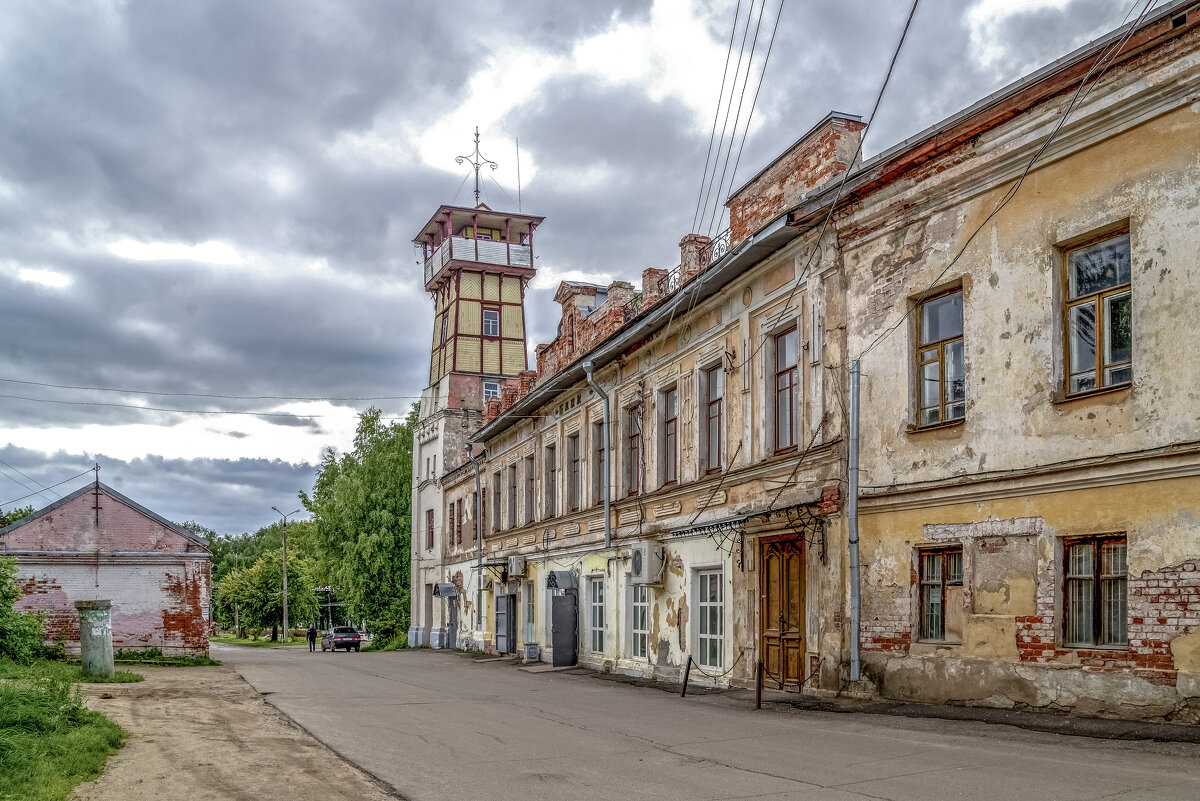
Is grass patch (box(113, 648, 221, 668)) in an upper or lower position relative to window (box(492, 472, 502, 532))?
lower

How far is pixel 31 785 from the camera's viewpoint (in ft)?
25.2

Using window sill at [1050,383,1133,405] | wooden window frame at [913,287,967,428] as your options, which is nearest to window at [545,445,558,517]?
wooden window frame at [913,287,967,428]

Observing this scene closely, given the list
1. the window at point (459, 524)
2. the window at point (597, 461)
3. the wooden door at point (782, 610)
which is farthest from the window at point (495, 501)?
the wooden door at point (782, 610)

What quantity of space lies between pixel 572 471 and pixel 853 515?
13.5m

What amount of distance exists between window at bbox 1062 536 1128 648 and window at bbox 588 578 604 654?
45.7 feet

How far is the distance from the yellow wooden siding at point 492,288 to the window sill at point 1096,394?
38563 millimetres

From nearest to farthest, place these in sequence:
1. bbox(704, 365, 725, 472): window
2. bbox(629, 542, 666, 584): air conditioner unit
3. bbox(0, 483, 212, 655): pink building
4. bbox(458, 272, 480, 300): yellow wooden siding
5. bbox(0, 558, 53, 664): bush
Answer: bbox(704, 365, 725, 472): window
bbox(629, 542, 666, 584): air conditioner unit
bbox(0, 558, 53, 664): bush
bbox(0, 483, 212, 655): pink building
bbox(458, 272, 480, 300): yellow wooden siding

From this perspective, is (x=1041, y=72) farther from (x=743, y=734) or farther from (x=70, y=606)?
(x=70, y=606)

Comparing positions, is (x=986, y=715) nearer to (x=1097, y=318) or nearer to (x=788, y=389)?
(x=1097, y=318)

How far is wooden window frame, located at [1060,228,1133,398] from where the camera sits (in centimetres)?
1038

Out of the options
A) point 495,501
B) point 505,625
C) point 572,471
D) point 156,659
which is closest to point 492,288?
point 495,501

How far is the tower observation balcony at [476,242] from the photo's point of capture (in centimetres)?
4775

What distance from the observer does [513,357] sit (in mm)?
47125

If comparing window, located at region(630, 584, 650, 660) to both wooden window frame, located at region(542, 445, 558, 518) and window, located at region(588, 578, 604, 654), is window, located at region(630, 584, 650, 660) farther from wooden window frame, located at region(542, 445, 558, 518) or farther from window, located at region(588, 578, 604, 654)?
wooden window frame, located at region(542, 445, 558, 518)
